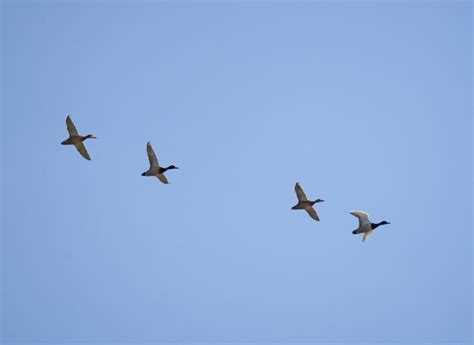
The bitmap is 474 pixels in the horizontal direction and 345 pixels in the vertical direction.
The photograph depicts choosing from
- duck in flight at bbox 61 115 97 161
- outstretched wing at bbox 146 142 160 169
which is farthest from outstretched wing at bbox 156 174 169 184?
duck in flight at bbox 61 115 97 161

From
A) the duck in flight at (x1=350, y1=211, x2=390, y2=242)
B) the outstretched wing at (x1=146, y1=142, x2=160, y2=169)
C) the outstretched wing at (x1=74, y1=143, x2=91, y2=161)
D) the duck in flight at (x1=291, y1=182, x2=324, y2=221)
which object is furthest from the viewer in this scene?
the outstretched wing at (x1=74, y1=143, x2=91, y2=161)

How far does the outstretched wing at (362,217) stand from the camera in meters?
37.7

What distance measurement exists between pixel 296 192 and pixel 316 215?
6.82 feet

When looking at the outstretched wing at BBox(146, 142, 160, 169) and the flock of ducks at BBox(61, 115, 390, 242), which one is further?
the outstretched wing at BBox(146, 142, 160, 169)

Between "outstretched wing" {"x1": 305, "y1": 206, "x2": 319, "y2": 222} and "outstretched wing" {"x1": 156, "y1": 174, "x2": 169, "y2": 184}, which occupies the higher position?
"outstretched wing" {"x1": 156, "y1": 174, "x2": 169, "y2": 184}

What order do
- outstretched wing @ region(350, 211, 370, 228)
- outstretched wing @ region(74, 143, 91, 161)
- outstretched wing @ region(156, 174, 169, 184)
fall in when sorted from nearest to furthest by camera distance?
outstretched wing @ region(350, 211, 370, 228) → outstretched wing @ region(74, 143, 91, 161) → outstretched wing @ region(156, 174, 169, 184)

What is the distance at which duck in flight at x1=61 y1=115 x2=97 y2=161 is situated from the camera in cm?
3888

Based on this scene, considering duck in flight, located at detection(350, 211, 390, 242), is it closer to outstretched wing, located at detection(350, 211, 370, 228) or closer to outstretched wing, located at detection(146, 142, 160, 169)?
outstretched wing, located at detection(350, 211, 370, 228)

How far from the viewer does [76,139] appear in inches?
1558

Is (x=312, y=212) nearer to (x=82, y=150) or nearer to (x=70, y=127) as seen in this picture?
(x=82, y=150)

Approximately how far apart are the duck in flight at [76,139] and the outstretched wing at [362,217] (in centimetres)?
1417

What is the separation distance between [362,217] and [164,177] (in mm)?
10976

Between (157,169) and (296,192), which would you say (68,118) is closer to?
(157,169)

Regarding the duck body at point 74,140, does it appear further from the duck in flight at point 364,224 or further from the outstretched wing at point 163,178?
the duck in flight at point 364,224
